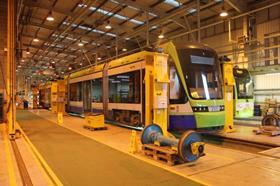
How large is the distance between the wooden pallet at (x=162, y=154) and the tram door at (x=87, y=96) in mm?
8932

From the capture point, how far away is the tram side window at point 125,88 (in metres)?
9.34

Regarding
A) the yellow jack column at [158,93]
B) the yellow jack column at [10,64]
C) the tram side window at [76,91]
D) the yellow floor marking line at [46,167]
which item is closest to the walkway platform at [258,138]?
the yellow jack column at [158,93]

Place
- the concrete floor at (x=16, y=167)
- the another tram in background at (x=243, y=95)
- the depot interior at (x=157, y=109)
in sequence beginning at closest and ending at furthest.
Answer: the concrete floor at (x=16, y=167) < the depot interior at (x=157, y=109) < the another tram in background at (x=243, y=95)

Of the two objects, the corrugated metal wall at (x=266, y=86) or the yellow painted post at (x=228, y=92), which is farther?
the corrugated metal wall at (x=266, y=86)

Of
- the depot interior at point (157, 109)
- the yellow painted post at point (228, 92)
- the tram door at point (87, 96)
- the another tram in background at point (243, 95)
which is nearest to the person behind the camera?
the depot interior at point (157, 109)

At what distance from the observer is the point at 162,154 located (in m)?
5.36

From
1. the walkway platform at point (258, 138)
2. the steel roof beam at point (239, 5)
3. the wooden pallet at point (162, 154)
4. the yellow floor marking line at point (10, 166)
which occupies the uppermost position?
the steel roof beam at point (239, 5)

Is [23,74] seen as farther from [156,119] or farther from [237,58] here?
[156,119]

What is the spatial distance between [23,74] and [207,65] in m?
43.5

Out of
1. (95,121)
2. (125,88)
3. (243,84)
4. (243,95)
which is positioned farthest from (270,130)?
(95,121)

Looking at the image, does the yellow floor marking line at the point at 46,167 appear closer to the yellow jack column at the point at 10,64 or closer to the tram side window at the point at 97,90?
the yellow jack column at the point at 10,64

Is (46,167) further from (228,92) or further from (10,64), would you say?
(228,92)

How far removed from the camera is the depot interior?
477 cm

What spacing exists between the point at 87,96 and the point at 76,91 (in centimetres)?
243
